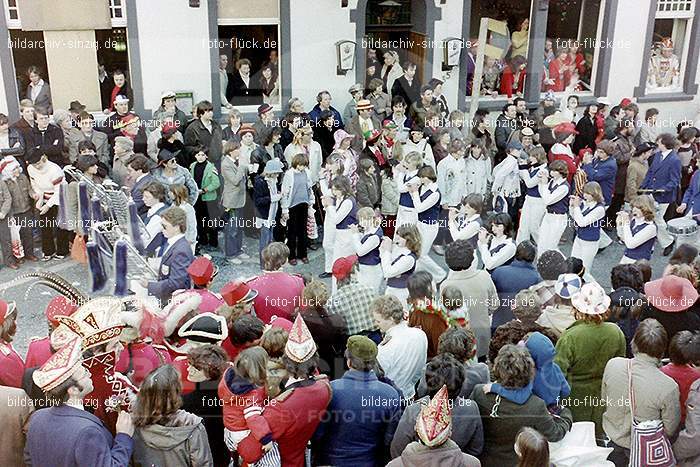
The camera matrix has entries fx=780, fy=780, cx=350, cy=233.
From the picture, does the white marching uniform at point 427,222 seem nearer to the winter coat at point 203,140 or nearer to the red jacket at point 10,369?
the winter coat at point 203,140

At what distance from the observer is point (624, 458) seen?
205 inches

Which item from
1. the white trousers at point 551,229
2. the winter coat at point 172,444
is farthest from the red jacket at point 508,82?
the winter coat at point 172,444

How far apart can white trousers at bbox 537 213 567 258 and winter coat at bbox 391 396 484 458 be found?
17.3 feet

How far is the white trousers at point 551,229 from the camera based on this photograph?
9.46m

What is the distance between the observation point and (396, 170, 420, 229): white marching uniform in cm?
925

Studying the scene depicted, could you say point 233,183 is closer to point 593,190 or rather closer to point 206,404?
point 593,190

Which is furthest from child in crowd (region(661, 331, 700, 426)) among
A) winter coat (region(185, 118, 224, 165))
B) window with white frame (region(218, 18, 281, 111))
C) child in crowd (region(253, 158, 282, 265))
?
window with white frame (region(218, 18, 281, 111))

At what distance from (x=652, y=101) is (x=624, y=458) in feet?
35.2

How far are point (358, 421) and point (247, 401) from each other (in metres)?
0.72

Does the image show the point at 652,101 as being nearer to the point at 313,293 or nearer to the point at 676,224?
the point at 676,224

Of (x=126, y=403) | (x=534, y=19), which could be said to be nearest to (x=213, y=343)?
(x=126, y=403)

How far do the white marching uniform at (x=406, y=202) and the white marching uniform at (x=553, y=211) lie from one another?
1594mm

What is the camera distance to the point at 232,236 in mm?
10070

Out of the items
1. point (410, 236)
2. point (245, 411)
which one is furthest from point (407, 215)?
point (245, 411)
